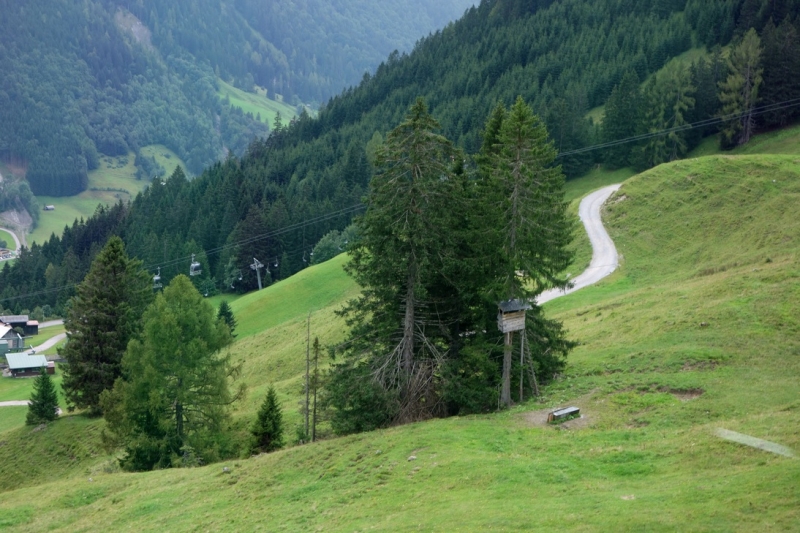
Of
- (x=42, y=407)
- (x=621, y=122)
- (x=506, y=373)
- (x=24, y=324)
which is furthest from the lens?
(x=24, y=324)

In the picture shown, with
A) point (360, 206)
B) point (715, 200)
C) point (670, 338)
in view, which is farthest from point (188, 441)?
point (360, 206)

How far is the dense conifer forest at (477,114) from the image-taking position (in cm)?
10194

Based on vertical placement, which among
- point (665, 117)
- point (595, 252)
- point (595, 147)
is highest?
point (665, 117)

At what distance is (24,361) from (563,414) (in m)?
78.7

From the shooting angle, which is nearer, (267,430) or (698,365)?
(698,365)

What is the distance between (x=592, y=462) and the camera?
76.7 feet

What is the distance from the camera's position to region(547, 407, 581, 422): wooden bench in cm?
2827

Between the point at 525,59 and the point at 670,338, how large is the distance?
5456 inches

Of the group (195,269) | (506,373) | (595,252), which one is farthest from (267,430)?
(195,269)

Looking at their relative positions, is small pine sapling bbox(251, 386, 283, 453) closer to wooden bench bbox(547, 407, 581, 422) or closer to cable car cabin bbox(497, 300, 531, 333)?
cable car cabin bbox(497, 300, 531, 333)

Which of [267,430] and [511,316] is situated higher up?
[511,316]

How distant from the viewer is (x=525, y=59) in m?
165

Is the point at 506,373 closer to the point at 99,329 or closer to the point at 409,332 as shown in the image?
the point at 409,332

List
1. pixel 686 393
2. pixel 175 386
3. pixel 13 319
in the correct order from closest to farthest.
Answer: pixel 686 393 → pixel 175 386 → pixel 13 319
